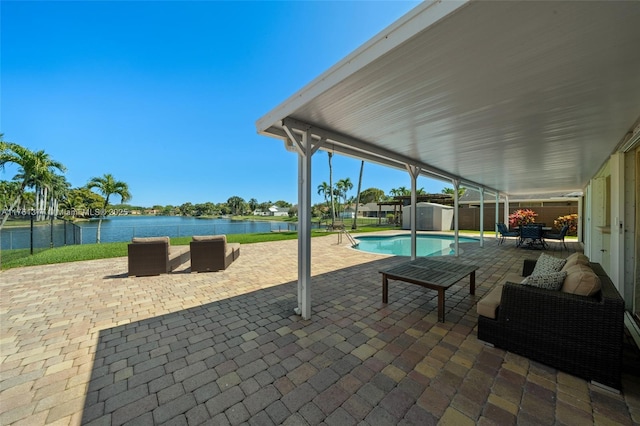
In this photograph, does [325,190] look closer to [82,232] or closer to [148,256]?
[82,232]

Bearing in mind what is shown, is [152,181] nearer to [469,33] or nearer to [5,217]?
[5,217]

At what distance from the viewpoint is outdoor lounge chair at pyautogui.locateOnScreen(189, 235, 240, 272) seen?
5516 millimetres

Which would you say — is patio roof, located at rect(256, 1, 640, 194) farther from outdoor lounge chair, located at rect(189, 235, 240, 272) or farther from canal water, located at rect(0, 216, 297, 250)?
canal water, located at rect(0, 216, 297, 250)

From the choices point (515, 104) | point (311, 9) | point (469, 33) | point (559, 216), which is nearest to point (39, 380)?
point (469, 33)

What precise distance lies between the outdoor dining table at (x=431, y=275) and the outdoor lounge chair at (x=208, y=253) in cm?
394

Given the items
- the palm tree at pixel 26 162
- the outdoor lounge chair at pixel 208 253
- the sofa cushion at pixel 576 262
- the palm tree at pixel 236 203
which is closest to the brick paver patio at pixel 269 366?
the sofa cushion at pixel 576 262

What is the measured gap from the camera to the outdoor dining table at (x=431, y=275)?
307 centimetres

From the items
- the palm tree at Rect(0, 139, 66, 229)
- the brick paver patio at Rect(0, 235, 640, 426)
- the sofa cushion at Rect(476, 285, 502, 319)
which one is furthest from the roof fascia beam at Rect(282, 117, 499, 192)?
the palm tree at Rect(0, 139, 66, 229)

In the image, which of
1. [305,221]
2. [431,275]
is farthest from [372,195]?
[305,221]

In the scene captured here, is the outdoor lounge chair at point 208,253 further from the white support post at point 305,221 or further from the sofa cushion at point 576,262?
the sofa cushion at point 576,262

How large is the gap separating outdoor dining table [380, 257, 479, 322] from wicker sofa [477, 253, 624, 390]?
1.78ft

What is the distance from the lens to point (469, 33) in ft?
5.08

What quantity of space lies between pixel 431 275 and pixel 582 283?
156 cm

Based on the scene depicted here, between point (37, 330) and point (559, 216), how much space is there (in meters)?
22.5
